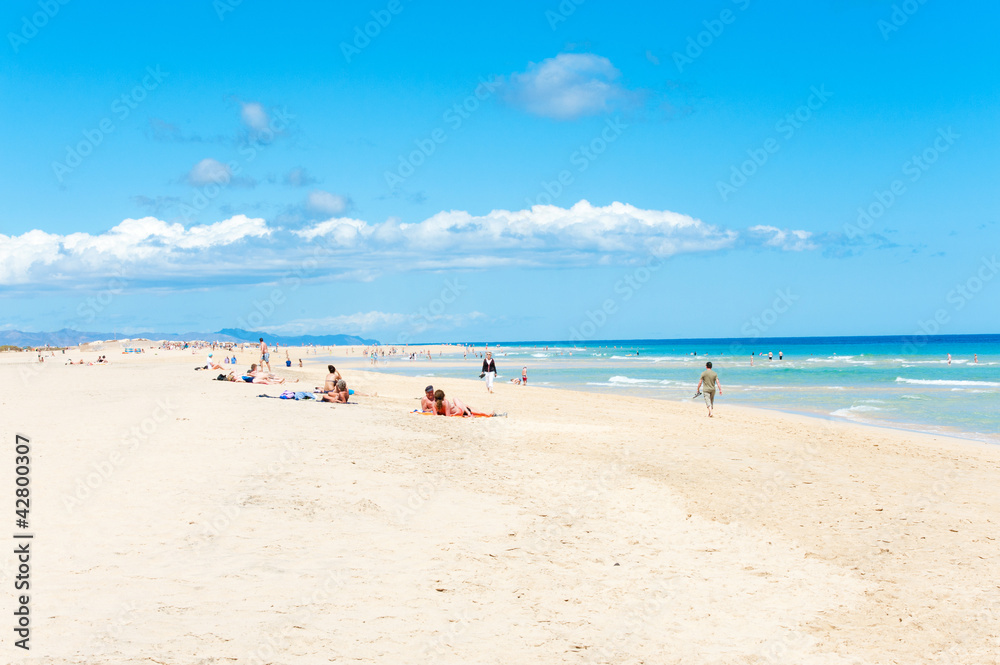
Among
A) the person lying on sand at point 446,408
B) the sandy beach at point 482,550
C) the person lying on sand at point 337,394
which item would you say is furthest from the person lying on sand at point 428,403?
the sandy beach at point 482,550

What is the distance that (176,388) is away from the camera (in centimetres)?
2350

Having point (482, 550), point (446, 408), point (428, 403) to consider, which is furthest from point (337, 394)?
point (482, 550)

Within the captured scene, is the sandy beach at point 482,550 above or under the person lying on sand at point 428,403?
under

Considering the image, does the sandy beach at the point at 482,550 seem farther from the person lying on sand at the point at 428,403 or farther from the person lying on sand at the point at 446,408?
the person lying on sand at the point at 428,403

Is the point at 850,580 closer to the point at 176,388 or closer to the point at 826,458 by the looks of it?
the point at 826,458

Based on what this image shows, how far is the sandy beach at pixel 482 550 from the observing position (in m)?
5.73

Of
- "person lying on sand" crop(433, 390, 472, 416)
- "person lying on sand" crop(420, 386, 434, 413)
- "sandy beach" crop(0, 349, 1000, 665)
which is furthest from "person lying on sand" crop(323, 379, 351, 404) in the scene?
"sandy beach" crop(0, 349, 1000, 665)

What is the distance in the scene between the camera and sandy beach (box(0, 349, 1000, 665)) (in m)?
5.73

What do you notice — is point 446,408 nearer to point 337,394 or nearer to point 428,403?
point 428,403

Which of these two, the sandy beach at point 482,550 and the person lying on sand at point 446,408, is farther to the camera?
the person lying on sand at point 446,408

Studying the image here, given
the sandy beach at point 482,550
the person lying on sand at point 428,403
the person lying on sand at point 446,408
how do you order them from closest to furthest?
the sandy beach at point 482,550 < the person lying on sand at point 446,408 < the person lying on sand at point 428,403

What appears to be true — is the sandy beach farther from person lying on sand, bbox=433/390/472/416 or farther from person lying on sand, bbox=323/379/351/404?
person lying on sand, bbox=323/379/351/404

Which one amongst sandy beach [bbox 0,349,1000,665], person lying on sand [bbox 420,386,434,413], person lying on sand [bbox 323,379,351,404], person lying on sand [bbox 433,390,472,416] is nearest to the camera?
sandy beach [bbox 0,349,1000,665]

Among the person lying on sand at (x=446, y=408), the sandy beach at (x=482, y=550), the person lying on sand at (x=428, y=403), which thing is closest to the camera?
the sandy beach at (x=482, y=550)
